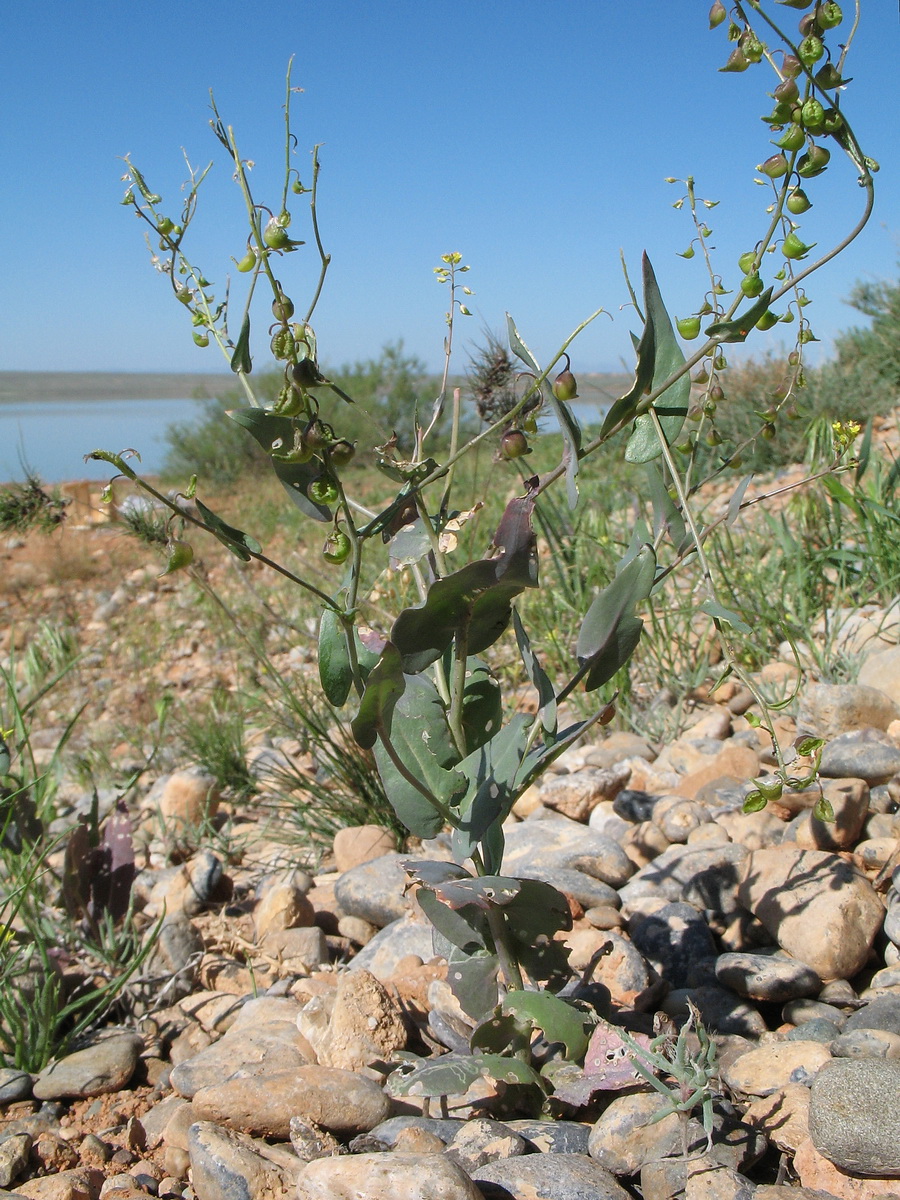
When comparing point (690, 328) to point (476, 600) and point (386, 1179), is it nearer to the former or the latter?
point (476, 600)

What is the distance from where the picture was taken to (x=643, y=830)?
2.13 metres

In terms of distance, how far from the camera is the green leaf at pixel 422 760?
4.34 ft

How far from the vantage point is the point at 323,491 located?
111 centimetres

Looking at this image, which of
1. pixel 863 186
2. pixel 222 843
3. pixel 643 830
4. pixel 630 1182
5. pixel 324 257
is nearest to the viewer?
pixel 863 186

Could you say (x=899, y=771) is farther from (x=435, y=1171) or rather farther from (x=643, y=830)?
(x=435, y=1171)

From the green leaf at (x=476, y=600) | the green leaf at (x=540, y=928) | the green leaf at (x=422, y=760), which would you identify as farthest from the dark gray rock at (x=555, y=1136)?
the green leaf at (x=476, y=600)

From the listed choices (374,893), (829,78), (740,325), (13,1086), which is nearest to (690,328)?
(740,325)

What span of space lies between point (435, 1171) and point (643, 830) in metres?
1.13

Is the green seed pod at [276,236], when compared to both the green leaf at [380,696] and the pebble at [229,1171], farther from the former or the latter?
the pebble at [229,1171]

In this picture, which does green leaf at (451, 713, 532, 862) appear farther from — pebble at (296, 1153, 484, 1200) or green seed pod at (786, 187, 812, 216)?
green seed pod at (786, 187, 812, 216)

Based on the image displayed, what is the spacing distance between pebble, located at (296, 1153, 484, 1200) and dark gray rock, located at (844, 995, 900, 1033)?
2.11 ft

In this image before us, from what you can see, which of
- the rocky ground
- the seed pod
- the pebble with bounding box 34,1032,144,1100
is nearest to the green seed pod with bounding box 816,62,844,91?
the seed pod

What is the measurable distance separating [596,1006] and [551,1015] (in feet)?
0.79

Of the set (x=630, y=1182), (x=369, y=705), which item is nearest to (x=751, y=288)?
(x=369, y=705)
